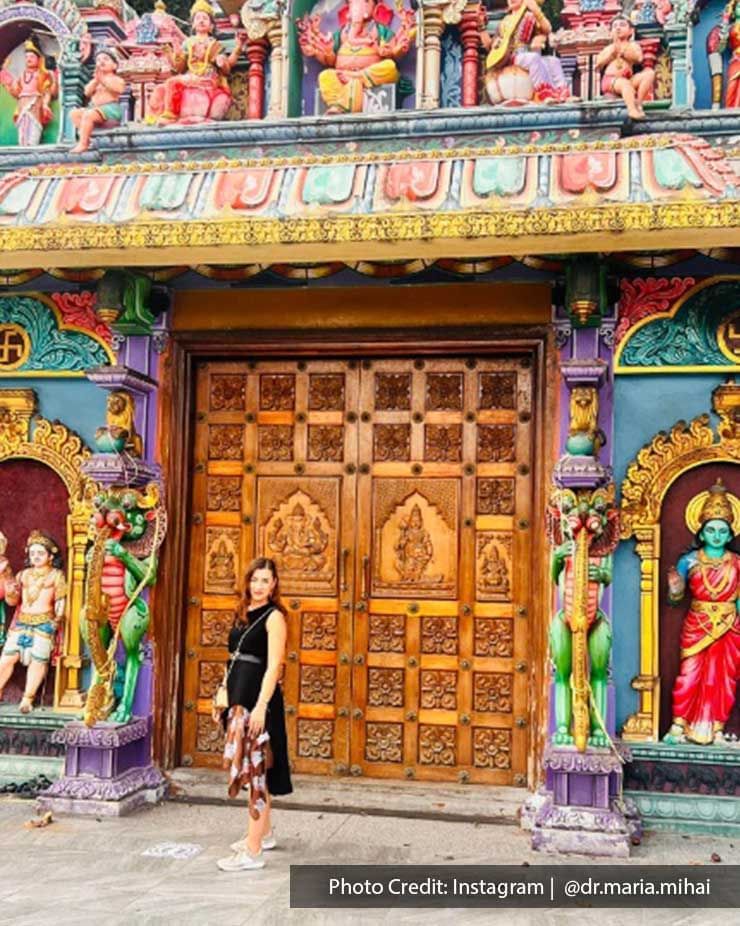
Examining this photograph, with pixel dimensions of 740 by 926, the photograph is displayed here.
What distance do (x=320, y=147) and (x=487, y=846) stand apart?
437 cm

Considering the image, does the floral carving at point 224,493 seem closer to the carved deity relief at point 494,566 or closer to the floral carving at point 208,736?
the floral carving at point 208,736

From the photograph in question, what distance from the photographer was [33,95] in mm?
7445

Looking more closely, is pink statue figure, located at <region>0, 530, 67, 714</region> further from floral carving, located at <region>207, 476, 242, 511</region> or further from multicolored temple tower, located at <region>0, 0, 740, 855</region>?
floral carving, located at <region>207, 476, 242, 511</region>

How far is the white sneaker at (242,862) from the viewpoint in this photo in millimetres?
5203

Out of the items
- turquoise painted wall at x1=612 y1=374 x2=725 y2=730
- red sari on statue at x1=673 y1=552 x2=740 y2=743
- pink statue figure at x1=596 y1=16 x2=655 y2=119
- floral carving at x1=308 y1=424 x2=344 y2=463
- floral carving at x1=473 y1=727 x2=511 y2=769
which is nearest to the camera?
red sari on statue at x1=673 y1=552 x2=740 y2=743

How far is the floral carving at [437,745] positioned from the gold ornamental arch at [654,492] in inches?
43.7

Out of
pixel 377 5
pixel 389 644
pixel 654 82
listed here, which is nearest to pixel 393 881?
pixel 389 644

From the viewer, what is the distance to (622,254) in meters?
6.19

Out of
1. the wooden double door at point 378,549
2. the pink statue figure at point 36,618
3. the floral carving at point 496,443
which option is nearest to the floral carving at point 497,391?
the wooden double door at point 378,549

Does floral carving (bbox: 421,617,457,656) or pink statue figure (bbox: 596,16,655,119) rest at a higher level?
pink statue figure (bbox: 596,16,655,119)

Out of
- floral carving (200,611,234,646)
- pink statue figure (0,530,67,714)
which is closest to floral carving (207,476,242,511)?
floral carving (200,611,234,646)

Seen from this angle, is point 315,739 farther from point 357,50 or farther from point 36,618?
point 357,50

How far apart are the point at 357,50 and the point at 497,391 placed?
8.02ft

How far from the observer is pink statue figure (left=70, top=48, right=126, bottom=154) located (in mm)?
7043
